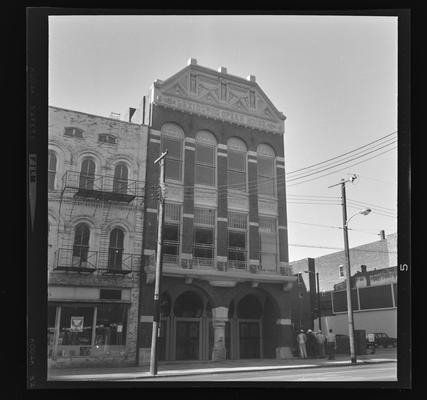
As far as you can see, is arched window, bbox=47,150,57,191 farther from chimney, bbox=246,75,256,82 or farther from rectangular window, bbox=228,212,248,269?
chimney, bbox=246,75,256,82

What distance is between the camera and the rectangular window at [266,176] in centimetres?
881

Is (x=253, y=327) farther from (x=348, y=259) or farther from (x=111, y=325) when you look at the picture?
(x=111, y=325)

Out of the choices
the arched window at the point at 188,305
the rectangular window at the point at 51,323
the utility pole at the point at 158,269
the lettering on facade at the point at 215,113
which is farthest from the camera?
the lettering on facade at the point at 215,113

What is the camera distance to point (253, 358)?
8266 millimetres

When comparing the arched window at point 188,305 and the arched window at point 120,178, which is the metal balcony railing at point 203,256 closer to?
the arched window at point 188,305

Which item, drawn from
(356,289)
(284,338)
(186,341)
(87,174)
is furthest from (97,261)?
(356,289)

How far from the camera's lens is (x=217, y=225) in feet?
28.7

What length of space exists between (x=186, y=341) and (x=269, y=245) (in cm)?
217

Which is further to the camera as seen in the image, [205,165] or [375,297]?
[205,165]

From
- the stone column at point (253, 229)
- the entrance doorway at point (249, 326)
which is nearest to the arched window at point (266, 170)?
the stone column at point (253, 229)

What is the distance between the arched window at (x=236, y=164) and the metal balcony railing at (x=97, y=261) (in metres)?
2.09
